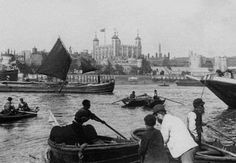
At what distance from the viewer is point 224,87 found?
3312 cm

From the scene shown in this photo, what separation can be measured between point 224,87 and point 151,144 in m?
27.7

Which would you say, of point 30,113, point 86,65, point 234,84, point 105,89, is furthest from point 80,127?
point 105,89

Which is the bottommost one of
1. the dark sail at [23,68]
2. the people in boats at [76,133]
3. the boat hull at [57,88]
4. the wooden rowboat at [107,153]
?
the boat hull at [57,88]

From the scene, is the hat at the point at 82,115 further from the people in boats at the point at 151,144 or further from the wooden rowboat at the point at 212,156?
the people in boats at the point at 151,144

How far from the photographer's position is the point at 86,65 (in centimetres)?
6438

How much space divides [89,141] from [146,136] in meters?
5.67

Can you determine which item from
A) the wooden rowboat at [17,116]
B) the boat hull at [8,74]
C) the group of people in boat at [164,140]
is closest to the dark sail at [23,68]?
the boat hull at [8,74]

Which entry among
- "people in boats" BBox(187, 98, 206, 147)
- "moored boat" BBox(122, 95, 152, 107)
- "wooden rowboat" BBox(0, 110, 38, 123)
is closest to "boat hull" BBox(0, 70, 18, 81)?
"moored boat" BBox(122, 95, 152, 107)

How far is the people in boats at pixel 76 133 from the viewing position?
11516mm

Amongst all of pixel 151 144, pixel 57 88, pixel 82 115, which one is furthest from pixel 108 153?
pixel 57 88

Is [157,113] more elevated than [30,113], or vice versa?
[157,113]

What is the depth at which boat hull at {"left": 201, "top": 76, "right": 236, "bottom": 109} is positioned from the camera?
105ft

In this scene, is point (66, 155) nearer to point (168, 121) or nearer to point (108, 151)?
point (108, 151)

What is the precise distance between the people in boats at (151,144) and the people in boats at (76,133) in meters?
4.62
